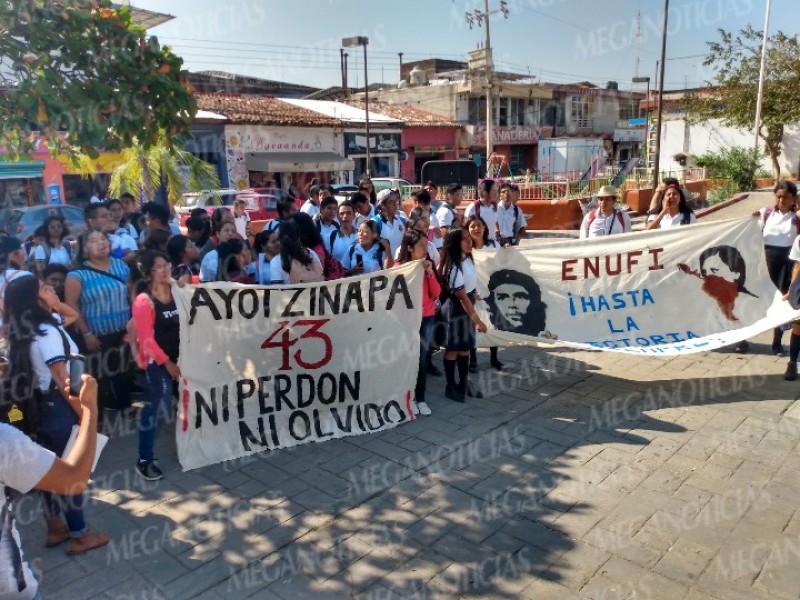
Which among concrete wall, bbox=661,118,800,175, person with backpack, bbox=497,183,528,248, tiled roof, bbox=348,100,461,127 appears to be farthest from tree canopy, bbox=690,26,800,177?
person with backpack, bbox=497,183,528,248

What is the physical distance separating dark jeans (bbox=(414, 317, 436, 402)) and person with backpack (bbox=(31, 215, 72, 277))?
4.23 metres

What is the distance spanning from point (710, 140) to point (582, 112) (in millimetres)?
14352

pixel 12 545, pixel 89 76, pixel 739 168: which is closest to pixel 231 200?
pixel 89 76

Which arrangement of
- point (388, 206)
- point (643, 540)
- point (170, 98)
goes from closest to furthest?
point (643, 540) < point (170, 98) < point (388, 206)

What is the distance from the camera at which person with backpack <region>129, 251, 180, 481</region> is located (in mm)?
4469

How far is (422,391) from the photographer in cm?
575

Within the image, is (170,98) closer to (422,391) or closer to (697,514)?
(422,391)

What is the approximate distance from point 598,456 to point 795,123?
108 ft

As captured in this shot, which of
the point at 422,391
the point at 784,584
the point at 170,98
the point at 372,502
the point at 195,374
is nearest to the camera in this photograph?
the point at 784,584

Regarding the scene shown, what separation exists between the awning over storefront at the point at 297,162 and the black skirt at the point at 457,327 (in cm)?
2273

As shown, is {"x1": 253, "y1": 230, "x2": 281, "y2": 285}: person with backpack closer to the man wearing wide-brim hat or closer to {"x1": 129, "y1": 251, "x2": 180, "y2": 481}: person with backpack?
{"x1": 129, "y1": 251, "x2": 180, "y2": 481}: person with backpack

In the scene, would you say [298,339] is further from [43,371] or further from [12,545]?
[12,545]

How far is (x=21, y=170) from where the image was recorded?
20766mm

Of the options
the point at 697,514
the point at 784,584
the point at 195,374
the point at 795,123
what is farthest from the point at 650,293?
the point at 795,123
